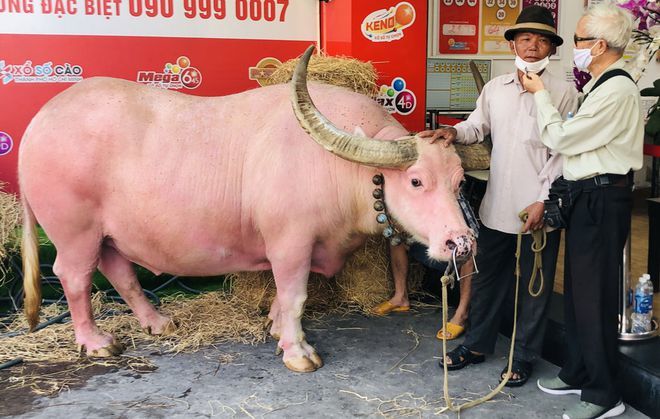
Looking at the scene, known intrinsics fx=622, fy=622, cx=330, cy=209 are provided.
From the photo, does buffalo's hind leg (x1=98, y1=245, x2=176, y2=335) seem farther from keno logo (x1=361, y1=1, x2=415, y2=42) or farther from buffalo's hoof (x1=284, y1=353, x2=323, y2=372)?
keno logo (x1=361, y1=1, x2=415, y2=42)

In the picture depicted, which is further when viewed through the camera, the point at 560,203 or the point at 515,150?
the point at 515,150

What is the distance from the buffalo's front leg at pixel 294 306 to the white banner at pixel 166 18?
257 centimetres

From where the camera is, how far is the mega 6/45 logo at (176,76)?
16.9ft

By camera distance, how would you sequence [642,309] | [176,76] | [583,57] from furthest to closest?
[176,76] → [642,309] → [583,57]

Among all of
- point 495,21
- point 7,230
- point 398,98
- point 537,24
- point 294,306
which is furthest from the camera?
point 495,21

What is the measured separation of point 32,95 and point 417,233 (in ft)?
11.3

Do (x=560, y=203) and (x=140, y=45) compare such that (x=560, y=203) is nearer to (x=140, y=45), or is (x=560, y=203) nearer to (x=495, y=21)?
(x=140, y=45)

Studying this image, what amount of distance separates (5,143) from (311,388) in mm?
3272

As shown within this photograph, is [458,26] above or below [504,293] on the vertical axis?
above

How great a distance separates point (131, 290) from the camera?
4117mm

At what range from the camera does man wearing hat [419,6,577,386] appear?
10.4 ft

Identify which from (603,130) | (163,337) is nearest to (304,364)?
(163,337)

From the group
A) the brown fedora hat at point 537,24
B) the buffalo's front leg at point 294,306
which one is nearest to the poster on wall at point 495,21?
the brown fedora hat at point 537,24

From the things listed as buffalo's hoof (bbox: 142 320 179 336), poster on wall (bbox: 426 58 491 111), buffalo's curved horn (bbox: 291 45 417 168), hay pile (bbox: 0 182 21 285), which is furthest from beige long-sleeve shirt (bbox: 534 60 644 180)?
poster on wall (bbox: 426 58 491 111)
